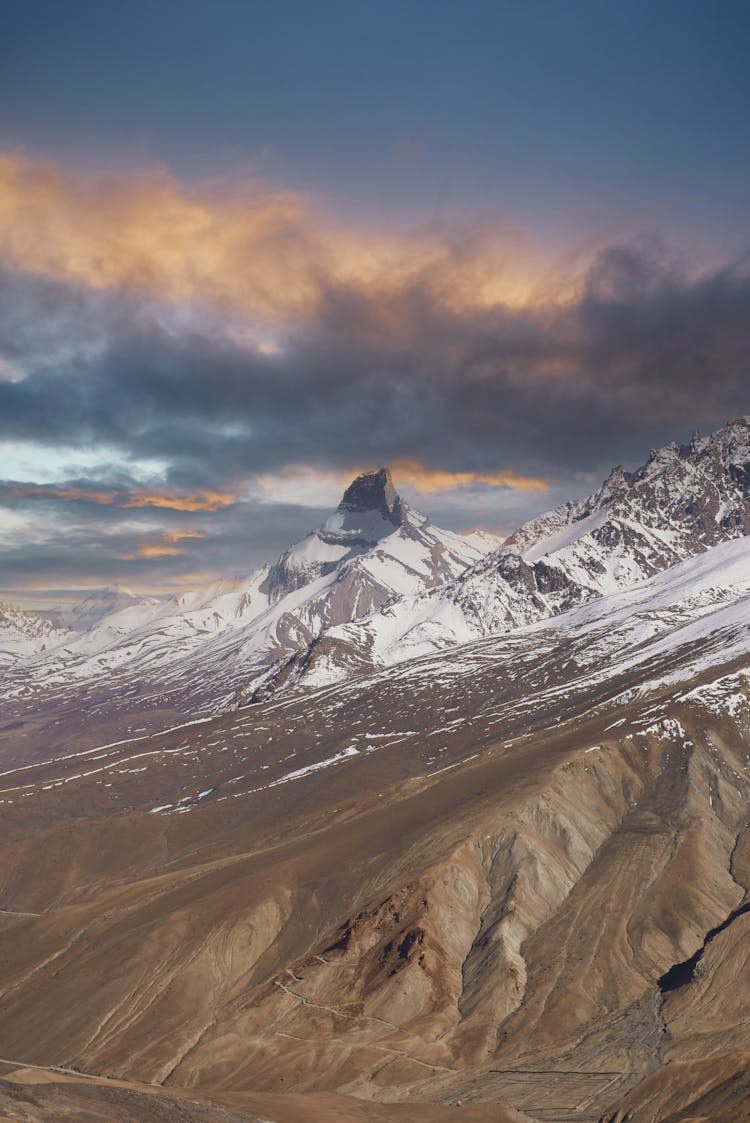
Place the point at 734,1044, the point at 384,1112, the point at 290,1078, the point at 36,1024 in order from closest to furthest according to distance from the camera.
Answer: the point at 384,1112 < the point at 734,1044 < the point at 290,1078 < the point at 36,1024

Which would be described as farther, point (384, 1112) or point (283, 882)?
point (283, 882)

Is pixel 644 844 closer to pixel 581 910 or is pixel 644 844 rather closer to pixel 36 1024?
pixel 581 910

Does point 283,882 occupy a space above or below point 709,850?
above

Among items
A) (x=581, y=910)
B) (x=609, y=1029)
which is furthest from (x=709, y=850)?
(x=609, y=1029)

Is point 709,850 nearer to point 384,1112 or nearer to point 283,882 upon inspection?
point 283,882

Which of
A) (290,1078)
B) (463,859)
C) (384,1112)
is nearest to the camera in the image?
(384,1112)

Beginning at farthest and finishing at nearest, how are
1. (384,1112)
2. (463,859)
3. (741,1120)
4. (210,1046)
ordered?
1. (463,859)
2. (210,1046)
3. (384,1112)
4. (741,1120)

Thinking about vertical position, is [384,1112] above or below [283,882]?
below

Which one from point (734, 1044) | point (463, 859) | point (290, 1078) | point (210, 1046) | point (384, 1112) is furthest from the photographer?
point (463, 859)

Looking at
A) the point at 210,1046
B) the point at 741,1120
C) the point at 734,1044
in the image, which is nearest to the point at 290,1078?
the point at 210,1046
